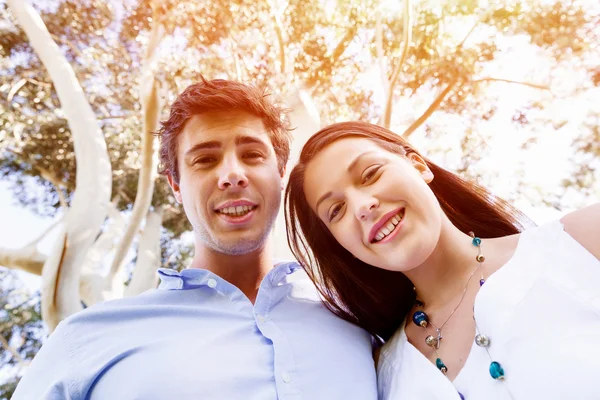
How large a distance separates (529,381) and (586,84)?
5.92 metres

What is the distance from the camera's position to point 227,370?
138 cm

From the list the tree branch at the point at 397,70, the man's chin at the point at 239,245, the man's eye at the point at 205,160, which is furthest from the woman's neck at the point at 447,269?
the tree branch at the point at 397,70

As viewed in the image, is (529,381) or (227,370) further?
(227,370)

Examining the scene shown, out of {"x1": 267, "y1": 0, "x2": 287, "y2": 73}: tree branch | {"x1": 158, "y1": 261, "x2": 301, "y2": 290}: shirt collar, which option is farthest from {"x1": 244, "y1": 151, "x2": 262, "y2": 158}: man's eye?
{"x1": 267, "y1": 0, "x2": 287, "y2": 73}: tree branch

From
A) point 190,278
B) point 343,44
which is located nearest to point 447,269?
point 190,278

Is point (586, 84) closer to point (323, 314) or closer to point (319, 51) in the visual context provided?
point (319, 51)

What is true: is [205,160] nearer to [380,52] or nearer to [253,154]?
[253,154]

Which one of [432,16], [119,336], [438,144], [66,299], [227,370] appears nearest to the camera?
[227,370]

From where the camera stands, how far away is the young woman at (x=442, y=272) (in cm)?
113

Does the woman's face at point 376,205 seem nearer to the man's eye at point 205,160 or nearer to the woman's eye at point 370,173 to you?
the woman's eye at point 370,173

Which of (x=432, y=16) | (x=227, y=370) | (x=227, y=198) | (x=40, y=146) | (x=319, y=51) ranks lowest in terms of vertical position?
(x=40, y=146)

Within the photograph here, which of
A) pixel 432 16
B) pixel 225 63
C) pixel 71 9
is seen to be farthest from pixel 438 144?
pixel 71 9

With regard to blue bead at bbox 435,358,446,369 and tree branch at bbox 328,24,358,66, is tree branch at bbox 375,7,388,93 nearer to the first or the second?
tree branch at bbox 328,24,358,66

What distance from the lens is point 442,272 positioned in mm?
1562
